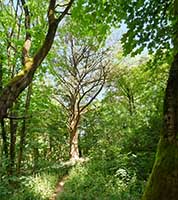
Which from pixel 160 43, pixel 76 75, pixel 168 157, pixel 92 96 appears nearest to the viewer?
pixel 168 157

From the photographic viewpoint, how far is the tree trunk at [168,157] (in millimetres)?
5773

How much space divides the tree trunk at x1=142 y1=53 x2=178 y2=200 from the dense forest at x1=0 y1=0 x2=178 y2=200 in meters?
0.02

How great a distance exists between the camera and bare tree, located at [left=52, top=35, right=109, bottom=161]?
22375 millimetres

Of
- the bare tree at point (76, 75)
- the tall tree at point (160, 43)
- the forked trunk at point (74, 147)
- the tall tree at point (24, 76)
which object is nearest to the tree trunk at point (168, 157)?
the tall tree at point (160, 43)

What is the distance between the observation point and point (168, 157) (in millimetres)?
6117

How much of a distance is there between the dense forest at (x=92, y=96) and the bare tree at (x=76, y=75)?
0.23 ft

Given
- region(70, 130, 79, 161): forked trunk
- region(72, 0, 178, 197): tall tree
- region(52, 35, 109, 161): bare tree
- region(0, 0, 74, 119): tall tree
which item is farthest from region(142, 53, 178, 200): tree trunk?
region(70, 130, 79, 161): forked trunk

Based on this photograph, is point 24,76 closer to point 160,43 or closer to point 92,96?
point 160,43

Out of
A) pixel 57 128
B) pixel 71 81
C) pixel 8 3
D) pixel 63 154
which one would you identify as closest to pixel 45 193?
pixel 8 3

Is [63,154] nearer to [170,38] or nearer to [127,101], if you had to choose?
[127,101]

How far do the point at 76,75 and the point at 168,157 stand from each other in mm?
17095

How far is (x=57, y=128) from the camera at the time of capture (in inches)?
1012

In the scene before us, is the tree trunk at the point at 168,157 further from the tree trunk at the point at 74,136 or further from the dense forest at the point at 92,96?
the tree trunk at the point at 74,136

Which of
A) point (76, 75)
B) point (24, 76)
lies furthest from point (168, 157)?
point (76, 75)
